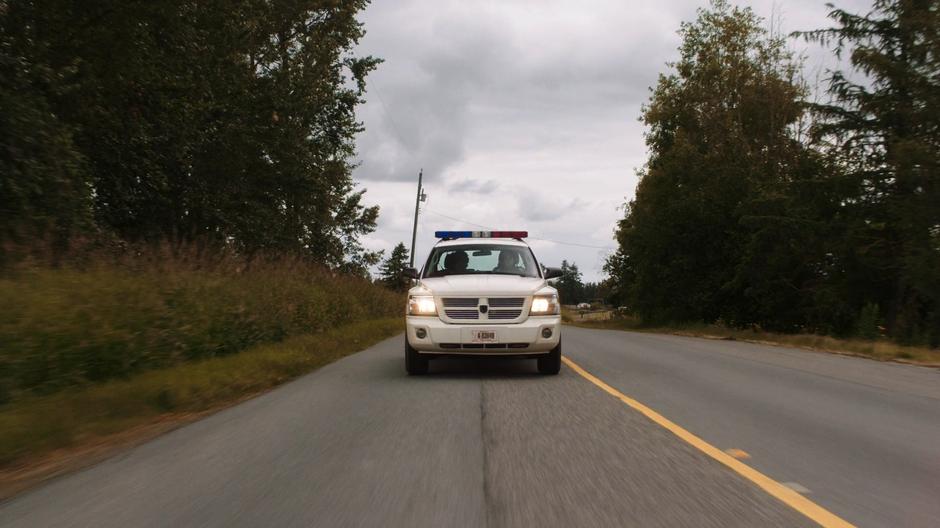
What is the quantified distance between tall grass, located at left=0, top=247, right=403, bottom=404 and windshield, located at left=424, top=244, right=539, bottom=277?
3.53m

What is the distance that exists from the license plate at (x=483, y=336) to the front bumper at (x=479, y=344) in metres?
0.04

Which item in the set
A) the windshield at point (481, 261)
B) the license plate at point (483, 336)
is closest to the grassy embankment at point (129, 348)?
the windshield at point (481, 261)

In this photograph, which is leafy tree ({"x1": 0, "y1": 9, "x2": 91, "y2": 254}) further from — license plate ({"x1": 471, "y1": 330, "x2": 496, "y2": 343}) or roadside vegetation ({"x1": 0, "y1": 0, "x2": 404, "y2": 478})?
license plate ({"x1": 471, "y1": 330, "x2": 496, "y2": 343})

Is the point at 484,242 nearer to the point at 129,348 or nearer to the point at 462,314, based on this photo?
the point at 462,314

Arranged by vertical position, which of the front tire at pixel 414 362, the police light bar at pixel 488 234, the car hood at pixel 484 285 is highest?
the police light bar at pixel 488 234

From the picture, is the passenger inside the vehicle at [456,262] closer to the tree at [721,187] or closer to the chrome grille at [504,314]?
the chrome grille at [504,314]

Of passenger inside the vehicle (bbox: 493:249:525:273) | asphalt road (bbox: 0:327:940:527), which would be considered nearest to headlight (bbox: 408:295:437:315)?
asphalt road (bbox: 0:327:940:527)

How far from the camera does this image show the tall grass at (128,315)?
6.86m

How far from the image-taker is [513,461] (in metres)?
5.06

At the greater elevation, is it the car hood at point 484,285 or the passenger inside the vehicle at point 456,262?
the passenger inside the vehicle at point 456,262

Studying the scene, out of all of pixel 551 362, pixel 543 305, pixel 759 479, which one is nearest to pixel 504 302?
pixel 543 305

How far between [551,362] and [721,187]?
2869cm

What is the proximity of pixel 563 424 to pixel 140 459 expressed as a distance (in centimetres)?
344

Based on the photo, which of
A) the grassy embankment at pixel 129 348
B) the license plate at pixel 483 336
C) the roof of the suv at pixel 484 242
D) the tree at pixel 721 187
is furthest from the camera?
the tree at pixel 721 187
